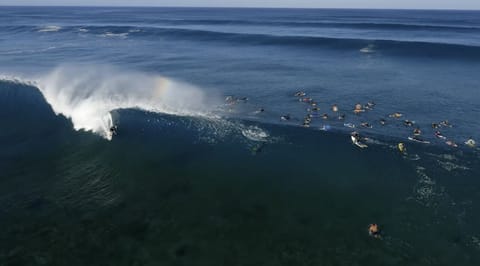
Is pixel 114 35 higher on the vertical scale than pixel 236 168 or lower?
higher

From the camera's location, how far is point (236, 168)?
3856 cm

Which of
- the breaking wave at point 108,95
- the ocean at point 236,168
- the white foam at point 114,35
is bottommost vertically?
the ocean at point 236,168

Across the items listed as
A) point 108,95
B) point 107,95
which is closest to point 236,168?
point 108,95

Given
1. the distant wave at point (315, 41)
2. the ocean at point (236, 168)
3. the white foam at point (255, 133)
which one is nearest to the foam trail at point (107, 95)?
the ocean at point (236, 168)

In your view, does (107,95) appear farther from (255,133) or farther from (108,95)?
(255,133)

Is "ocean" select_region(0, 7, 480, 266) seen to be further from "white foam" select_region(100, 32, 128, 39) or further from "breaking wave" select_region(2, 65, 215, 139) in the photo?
"white foam" select_region(100, 32, 128, 39)

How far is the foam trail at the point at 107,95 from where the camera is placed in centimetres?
5019

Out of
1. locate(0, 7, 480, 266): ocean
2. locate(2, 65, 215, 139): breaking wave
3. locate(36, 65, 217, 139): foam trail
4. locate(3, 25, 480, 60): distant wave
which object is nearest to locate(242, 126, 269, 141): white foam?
locate(0, 7, 480, 266): ocean

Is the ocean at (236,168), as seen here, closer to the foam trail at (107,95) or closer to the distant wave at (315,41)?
the foam trail at (107,95)

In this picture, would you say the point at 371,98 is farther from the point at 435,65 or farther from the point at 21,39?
the point at 21,39

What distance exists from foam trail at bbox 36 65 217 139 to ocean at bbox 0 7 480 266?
33 cm

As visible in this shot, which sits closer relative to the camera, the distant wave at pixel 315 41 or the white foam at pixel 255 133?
the white foam at pixel 255 133

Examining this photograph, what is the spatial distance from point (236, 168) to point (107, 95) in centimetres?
3077

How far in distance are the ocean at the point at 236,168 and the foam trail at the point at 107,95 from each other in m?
0.33
